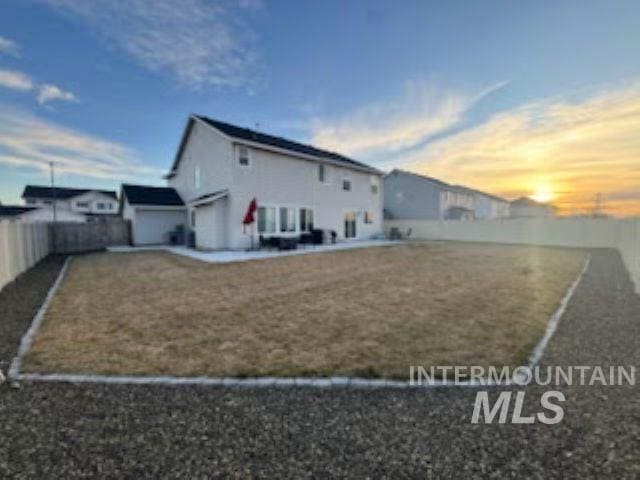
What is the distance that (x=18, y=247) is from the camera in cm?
1048

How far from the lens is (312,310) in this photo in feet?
20.7

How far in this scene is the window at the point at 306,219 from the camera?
19969 mm

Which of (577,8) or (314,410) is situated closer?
A: (314,410)

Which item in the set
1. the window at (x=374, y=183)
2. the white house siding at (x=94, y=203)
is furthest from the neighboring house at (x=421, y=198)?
the white house siding at (x=94, y=203)

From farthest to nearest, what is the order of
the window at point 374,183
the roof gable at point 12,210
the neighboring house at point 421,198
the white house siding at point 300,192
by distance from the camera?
the roof gable at point 12,210 → the neighboring house at point 421,198 → the window at point 374,183 → the white house siding at point 300,192

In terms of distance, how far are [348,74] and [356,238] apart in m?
12.2

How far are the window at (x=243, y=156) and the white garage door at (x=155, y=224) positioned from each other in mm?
7486

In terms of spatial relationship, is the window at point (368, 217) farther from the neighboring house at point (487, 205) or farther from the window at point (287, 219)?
the neighboring house at point (487, 205)

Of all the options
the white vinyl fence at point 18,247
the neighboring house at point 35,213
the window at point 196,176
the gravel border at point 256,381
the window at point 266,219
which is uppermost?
the window at point 196,176

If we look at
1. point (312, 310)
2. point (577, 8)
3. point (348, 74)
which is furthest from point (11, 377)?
point (348, 74)

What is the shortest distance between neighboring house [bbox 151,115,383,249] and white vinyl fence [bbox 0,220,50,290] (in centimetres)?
695

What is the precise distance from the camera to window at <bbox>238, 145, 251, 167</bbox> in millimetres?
16688

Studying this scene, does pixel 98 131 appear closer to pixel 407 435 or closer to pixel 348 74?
pixel 348 74

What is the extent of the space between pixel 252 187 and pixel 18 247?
32.1 ft
